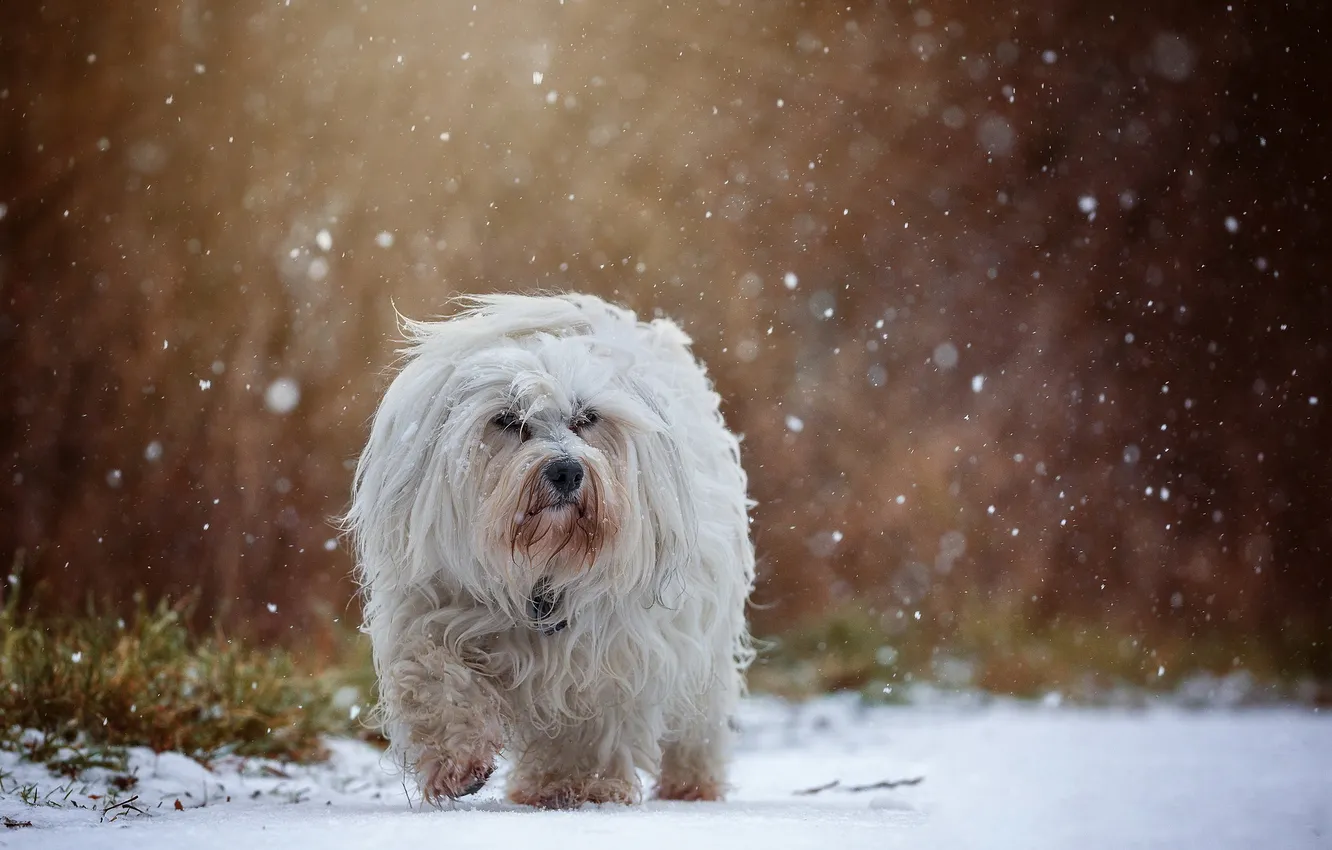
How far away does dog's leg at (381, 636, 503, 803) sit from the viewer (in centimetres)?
286

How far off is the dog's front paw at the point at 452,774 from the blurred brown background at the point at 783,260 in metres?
4.29

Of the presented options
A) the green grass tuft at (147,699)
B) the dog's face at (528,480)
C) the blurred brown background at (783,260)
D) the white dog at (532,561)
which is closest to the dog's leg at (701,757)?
the white dog at (532,561)

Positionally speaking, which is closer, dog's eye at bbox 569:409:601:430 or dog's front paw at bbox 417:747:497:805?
dog's front paw at bbox 417:747:497:805

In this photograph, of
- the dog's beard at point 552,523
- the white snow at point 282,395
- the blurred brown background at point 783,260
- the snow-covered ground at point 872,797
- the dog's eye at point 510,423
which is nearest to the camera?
the snow-covered ground at point 872,797

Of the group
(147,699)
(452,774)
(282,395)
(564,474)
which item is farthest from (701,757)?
(282,395)

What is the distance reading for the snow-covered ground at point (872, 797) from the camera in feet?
7.58

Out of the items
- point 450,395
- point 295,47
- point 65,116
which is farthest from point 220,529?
point 450,395

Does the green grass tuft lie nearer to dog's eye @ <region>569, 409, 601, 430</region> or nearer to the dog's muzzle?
the dog's muzzle

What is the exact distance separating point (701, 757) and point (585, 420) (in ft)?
4.21

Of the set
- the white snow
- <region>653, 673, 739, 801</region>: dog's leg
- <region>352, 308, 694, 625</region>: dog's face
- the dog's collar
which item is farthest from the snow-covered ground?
the white snow

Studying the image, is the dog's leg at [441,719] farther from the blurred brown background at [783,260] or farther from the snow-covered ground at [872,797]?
the blurred brown background at [783,260]

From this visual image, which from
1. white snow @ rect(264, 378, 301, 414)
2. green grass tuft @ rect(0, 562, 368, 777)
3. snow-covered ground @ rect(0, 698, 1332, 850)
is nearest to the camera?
snow-covered ground @ rect(0, 698, 1332, 850)

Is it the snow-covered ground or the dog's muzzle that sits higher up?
the dog's muzzle

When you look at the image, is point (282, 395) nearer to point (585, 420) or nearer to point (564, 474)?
point (585, 420)
